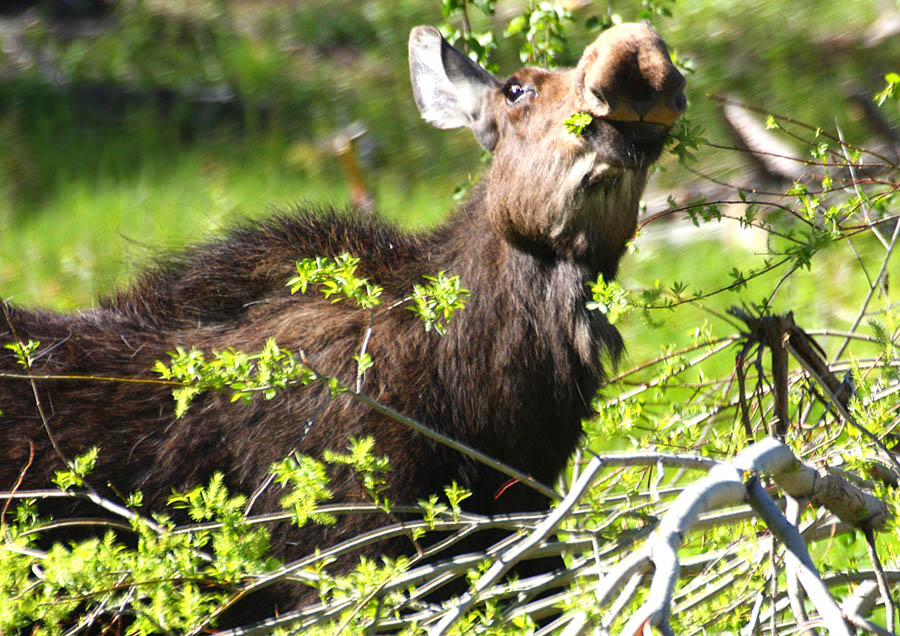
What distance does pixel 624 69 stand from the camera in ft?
11.2

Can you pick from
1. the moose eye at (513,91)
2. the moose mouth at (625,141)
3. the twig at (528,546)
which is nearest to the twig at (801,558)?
the twig at (528,546)

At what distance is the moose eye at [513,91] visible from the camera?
162 inches

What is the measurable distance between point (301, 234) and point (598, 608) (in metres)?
2.46

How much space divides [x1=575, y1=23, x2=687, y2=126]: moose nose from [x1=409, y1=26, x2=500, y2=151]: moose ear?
2.91 ft

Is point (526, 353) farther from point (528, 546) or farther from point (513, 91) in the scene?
point (528, 546)

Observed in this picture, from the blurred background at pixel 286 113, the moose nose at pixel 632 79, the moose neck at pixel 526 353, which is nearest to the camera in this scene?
the moose nose at pixel 632 79

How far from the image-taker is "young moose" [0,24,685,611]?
12.3 ft

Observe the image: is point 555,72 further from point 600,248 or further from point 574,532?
point 574,532

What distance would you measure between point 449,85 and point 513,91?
442mm

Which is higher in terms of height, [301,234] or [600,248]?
[600,248]

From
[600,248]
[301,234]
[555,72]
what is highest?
[555,72]

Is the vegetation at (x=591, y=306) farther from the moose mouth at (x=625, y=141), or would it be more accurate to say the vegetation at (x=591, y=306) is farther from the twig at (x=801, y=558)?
the moose mouth at (x=625, y=141)

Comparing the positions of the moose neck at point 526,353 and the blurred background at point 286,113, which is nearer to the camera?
the moose neck at point 526,353

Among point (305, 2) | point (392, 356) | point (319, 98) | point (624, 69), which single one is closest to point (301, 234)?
point (392, 356)
